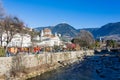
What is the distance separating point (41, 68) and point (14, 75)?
507 inches

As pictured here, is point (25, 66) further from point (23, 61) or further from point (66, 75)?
point (66, 75)

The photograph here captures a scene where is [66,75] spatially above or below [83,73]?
above

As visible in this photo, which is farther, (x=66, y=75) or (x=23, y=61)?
(x=66, y=75)

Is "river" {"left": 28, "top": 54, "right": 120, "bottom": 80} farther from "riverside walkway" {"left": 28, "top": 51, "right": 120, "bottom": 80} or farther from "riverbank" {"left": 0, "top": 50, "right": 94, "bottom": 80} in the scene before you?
"riverbank" {"left": 0, "top": 50, "right": 94, "bottom": 80}

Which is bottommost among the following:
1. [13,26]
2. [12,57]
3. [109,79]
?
[109,79]

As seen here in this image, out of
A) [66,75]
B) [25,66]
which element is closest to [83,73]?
[66,75]

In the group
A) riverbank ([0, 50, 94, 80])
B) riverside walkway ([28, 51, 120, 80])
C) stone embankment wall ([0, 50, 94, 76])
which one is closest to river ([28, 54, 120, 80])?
riverside walkway ([28, 51, 120, 80])

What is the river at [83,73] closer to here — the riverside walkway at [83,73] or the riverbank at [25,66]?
the riverside walkway at [83,73]

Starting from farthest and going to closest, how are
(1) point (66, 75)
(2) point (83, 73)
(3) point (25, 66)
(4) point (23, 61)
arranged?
(2) point (83, 73) → (1) point (66, 75) → (3) point (25, 66) → (4) point (23, 61)

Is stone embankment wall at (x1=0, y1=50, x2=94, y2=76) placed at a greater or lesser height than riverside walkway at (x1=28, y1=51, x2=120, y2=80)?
greater

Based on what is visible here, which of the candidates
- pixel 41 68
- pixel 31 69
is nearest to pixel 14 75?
Answer: pixel 31 69

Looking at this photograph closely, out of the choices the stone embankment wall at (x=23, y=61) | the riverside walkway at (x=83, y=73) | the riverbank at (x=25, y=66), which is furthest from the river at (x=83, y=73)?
the stone embankment wall at (x=23, y=61)

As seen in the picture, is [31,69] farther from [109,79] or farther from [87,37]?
[87,37]

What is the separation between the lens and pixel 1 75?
3978 cm
